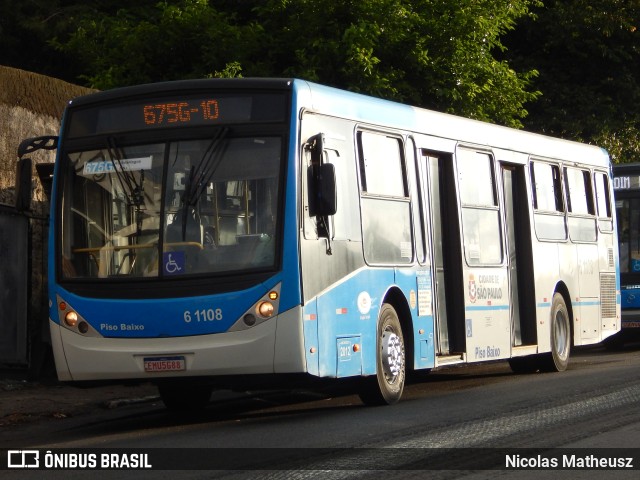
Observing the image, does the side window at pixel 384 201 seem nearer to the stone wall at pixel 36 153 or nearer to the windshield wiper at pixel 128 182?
the windshield wiper at pixel 128 182

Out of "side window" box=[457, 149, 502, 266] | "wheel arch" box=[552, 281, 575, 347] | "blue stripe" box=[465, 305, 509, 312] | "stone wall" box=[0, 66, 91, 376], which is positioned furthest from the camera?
"wheel arch" box=[552, 281, 575, 347]

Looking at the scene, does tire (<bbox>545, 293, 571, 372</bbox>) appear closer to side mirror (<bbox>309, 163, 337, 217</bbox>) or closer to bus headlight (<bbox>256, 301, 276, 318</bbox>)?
side mirror (<bbox>309, 163, 337, 217</bbox>)

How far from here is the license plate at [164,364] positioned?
37.6ft

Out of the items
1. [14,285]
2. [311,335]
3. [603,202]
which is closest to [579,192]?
[603,202]

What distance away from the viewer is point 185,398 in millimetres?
13633

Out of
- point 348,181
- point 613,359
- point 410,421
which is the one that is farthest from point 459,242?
point 613,359

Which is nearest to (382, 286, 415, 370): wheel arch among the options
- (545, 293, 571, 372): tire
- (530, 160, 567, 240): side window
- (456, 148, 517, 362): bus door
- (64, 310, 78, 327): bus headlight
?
(456, 148, 517, 362): bus door

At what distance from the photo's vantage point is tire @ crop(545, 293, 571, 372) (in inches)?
688

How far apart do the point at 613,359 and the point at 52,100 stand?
927 centimetres

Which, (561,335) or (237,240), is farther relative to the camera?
(561,335)

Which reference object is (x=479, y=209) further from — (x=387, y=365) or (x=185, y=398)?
(x=185, y=398)

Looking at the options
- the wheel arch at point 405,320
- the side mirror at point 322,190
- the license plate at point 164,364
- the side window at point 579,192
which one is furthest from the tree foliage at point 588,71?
the license plate at point 164,364

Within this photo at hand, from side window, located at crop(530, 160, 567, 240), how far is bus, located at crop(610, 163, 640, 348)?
5.57 metres

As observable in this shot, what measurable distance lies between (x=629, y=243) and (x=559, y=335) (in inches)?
244
